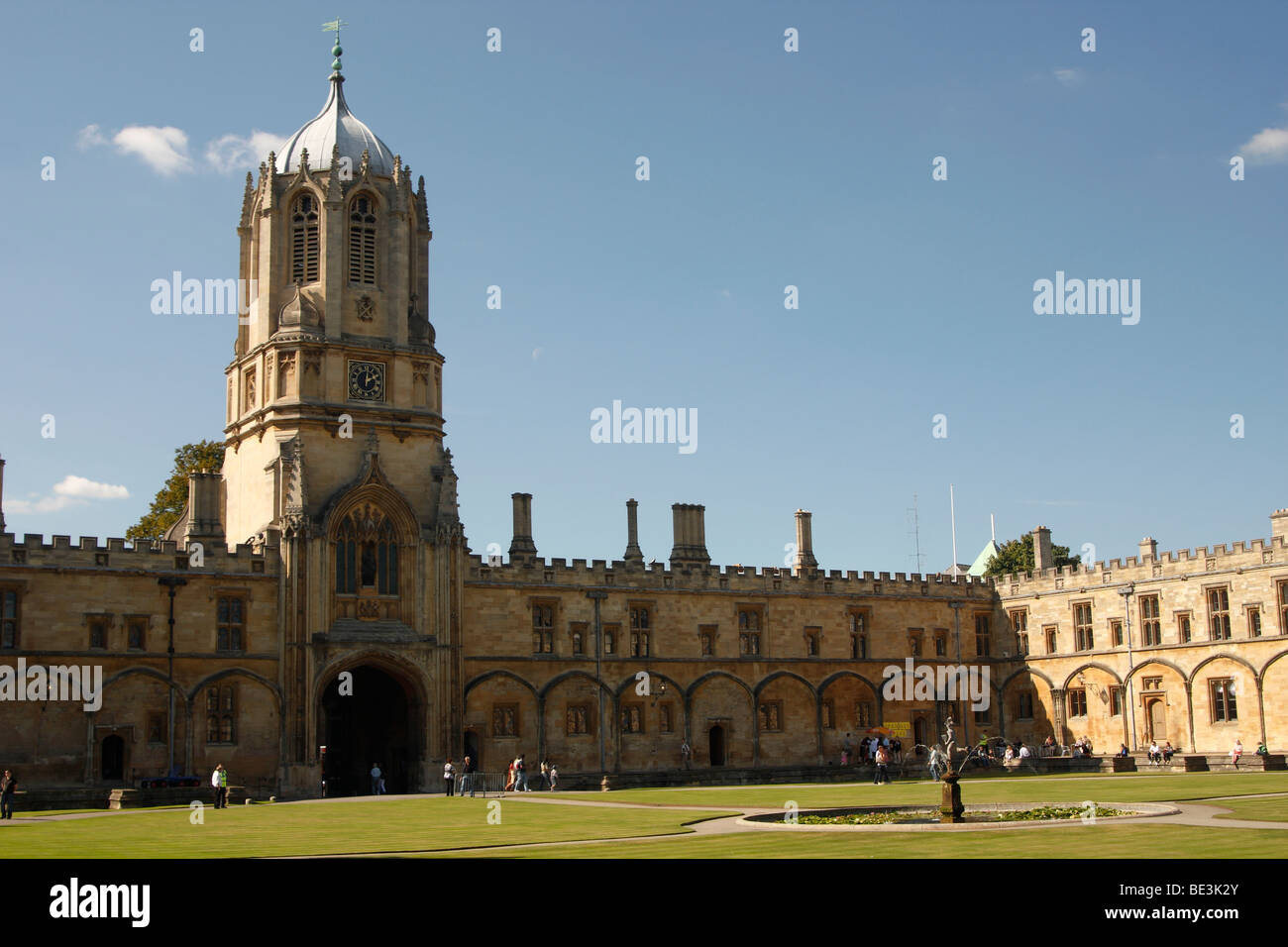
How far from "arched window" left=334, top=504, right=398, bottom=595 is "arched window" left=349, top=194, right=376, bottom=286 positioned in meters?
9.35

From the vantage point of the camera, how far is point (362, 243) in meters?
55.5

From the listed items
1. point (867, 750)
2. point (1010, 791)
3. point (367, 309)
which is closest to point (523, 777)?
point (1010, 791)

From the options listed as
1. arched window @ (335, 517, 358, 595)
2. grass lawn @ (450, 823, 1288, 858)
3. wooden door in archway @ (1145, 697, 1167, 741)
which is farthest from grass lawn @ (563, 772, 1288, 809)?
wooden door in archway @ (1145, 697, 1167, 741)

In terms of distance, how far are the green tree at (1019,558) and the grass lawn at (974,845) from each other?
225 ft

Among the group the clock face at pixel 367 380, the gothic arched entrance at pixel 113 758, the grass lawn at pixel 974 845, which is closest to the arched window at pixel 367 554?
the clock face at pixel 367 380

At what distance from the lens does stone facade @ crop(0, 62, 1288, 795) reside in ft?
157

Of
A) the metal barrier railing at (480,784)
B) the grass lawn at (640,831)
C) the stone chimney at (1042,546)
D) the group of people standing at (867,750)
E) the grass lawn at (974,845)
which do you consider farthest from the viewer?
the stone chimney at (1042,546)

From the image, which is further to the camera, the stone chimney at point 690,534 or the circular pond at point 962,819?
the stone chimney at point 690,534

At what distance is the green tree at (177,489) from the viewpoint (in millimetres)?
65938

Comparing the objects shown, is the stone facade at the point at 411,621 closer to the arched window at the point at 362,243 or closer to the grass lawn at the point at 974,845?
the arched window at the point at 362,243

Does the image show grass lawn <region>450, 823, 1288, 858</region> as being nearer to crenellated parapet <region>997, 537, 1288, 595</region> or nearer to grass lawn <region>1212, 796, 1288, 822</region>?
grass lawn <region>1212, 796, 1288, 822</region>

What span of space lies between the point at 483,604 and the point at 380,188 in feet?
54.9
